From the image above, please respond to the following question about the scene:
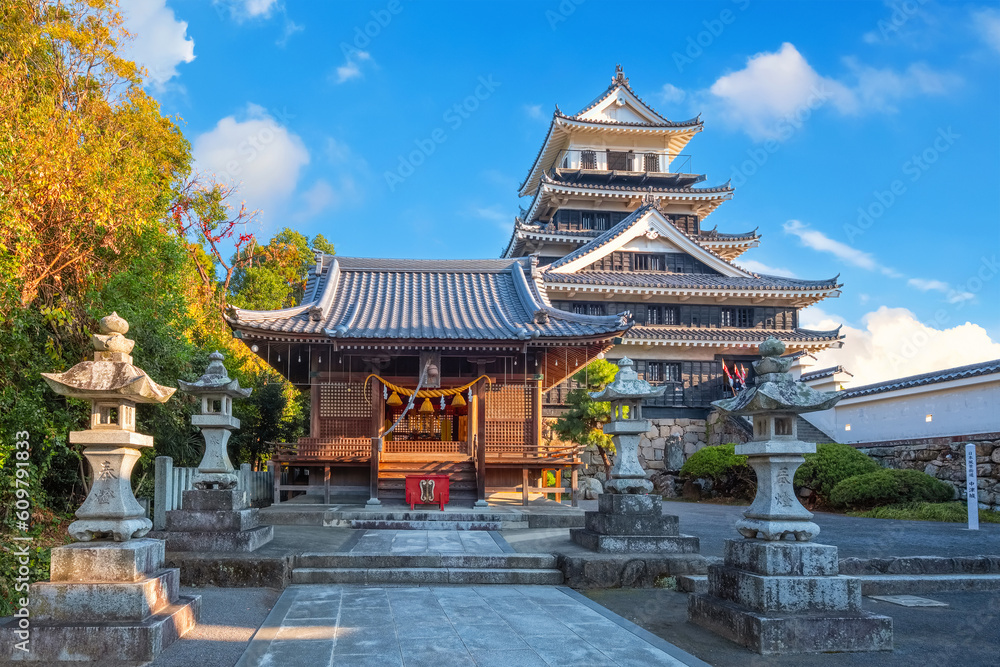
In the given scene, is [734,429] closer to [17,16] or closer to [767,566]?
[767,566]

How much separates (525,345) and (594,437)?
21.3 feet

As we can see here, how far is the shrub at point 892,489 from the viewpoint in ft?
57.4

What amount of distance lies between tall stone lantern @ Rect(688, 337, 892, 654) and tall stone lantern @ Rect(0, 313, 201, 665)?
4996mm

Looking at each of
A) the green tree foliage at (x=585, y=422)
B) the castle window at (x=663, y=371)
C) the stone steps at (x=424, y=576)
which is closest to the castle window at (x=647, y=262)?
the castle window at (x=663, y=371)

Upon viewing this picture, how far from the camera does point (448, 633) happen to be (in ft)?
20.8

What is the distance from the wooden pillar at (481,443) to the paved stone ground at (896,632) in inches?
287

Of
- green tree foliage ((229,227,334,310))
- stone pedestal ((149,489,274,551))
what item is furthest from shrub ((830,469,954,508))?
green tree foliage ((229,227,334,310))

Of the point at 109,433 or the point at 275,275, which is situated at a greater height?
the point at 275,275

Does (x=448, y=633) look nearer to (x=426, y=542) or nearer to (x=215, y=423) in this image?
(x=426, y=542)

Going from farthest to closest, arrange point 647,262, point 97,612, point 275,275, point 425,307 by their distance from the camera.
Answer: point 275,275
point 647,262
point 425,307
point 97,612

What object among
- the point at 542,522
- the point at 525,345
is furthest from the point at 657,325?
the point at 542,522

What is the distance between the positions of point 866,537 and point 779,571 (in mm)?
7576

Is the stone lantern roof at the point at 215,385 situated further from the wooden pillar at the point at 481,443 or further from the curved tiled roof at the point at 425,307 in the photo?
the wooden pillar at the point at 481,443

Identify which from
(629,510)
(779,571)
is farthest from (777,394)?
(629,510)
